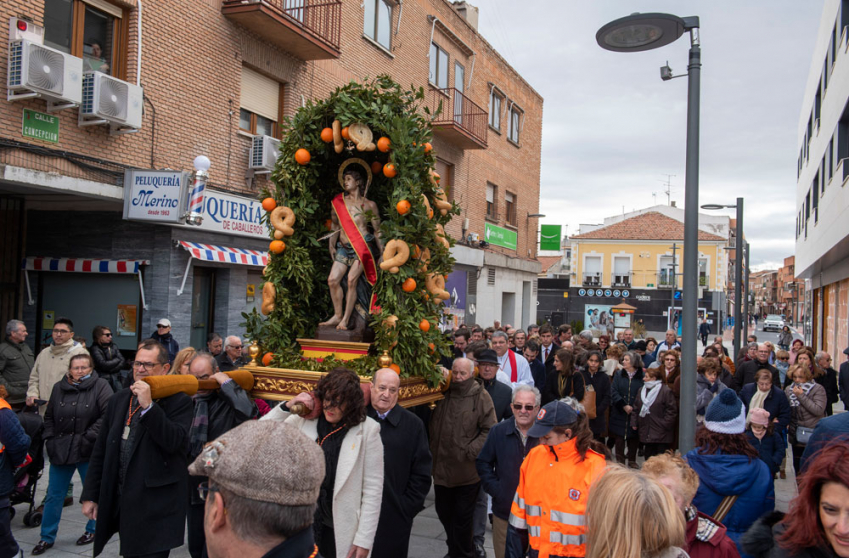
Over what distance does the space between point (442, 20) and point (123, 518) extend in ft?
61.6

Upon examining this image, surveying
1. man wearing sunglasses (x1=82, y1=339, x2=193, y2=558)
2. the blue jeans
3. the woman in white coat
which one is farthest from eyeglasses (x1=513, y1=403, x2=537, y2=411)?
the blue jeans

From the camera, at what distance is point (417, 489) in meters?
4.33

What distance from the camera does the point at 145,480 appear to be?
423 cm

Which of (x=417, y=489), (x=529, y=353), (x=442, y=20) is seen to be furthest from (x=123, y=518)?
(x=442, y=20)

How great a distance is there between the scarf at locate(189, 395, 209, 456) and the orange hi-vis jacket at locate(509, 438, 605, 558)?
2358 mm

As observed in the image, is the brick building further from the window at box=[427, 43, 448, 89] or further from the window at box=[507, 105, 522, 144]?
the window at box=[507, 105, 522, 144]

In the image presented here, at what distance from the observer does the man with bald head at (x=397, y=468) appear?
422 cm

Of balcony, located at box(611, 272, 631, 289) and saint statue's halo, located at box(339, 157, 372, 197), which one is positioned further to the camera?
balcony, located at box(611, 272, 631, 289)

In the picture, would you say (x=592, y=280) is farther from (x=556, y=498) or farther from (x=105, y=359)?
(x=556, y=498)

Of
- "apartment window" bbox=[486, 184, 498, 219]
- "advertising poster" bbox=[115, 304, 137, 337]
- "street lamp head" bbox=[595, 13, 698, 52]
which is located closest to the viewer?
"street lamp head" bbox=[595, 13, 698, 52]

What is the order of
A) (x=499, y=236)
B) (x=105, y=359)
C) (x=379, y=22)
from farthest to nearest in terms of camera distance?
1. (x=499, y=236)
2. (x=379, y=22)
3. (x=105, y=359)

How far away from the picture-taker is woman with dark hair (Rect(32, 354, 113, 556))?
5832mm

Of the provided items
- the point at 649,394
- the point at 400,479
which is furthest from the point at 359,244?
the point at 649,394

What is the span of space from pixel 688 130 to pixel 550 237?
21867 millimetres
